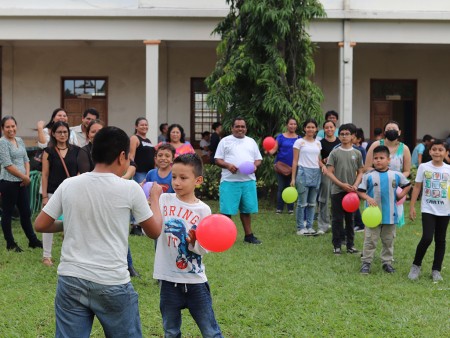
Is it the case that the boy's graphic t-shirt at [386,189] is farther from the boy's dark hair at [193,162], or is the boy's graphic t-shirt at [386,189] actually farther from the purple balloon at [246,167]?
the boy's dark hair at [193,162]

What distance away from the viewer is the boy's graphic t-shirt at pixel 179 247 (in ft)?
12.2

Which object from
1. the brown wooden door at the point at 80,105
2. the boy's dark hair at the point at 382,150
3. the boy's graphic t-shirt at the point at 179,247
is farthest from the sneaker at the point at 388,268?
the brown wooden door at the point at 80,105

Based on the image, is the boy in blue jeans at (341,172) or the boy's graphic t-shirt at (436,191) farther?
the boy in blue jeans at (341,172)

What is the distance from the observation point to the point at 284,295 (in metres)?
5.85

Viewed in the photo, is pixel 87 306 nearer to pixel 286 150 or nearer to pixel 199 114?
pixel 286 150

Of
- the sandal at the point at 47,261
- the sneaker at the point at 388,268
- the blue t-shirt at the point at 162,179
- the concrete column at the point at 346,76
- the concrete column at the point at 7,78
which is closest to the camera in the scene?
the blue t-shirt at the point at 162,179

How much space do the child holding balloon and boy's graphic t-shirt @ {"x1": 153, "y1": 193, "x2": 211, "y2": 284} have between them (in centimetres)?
332

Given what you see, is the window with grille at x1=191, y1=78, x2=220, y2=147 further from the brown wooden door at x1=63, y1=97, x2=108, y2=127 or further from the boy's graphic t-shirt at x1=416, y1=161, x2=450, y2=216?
the boy's graphic t-shirt at x1=416, y1=161, x2=450, y2=216

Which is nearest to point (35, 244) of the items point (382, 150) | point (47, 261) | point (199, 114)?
point (47, 261)

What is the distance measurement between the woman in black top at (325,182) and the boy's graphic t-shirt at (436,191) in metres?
2.60

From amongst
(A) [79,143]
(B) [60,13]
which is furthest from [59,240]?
(B) [60,13]

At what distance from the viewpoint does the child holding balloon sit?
21.9 feet

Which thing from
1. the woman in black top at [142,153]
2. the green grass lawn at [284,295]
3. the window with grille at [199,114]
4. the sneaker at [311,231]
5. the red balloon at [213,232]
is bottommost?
the green grass lawn at [284,295]

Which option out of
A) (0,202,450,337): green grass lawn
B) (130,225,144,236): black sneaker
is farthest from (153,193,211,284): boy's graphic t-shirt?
(130,225,144,236): black sneaker
